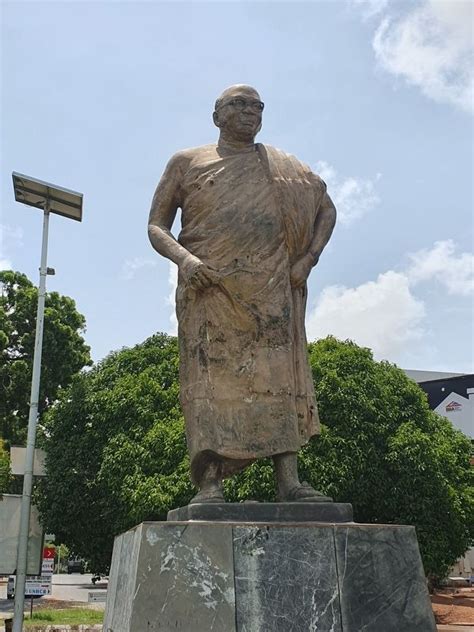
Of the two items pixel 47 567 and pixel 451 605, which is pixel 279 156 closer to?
pixel 47 567

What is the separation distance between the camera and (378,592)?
4102 millimetres

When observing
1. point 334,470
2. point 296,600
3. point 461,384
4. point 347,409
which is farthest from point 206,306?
point 461,384

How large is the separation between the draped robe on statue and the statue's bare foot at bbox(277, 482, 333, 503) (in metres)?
0.26

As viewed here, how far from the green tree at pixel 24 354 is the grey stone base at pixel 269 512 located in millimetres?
24926

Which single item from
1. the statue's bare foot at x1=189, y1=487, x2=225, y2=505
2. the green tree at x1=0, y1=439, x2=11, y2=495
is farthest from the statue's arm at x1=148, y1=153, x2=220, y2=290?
the green tree at x1=0, y1=439, x2=11, y2=495

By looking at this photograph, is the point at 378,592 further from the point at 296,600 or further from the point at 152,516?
the point at 152,516

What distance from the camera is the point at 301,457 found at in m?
15.9

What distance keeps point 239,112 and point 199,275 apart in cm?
136

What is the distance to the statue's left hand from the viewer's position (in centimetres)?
Answer: 529

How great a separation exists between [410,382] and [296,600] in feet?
54.7

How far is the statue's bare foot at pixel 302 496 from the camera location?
4.63m

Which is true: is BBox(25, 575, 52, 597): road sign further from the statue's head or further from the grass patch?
the statue's head

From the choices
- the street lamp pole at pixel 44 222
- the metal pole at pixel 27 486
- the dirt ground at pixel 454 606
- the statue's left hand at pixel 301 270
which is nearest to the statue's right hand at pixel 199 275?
the statue's left hand at pixel 301 270

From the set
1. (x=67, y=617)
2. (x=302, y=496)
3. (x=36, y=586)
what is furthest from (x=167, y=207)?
(x=67, y=617)
